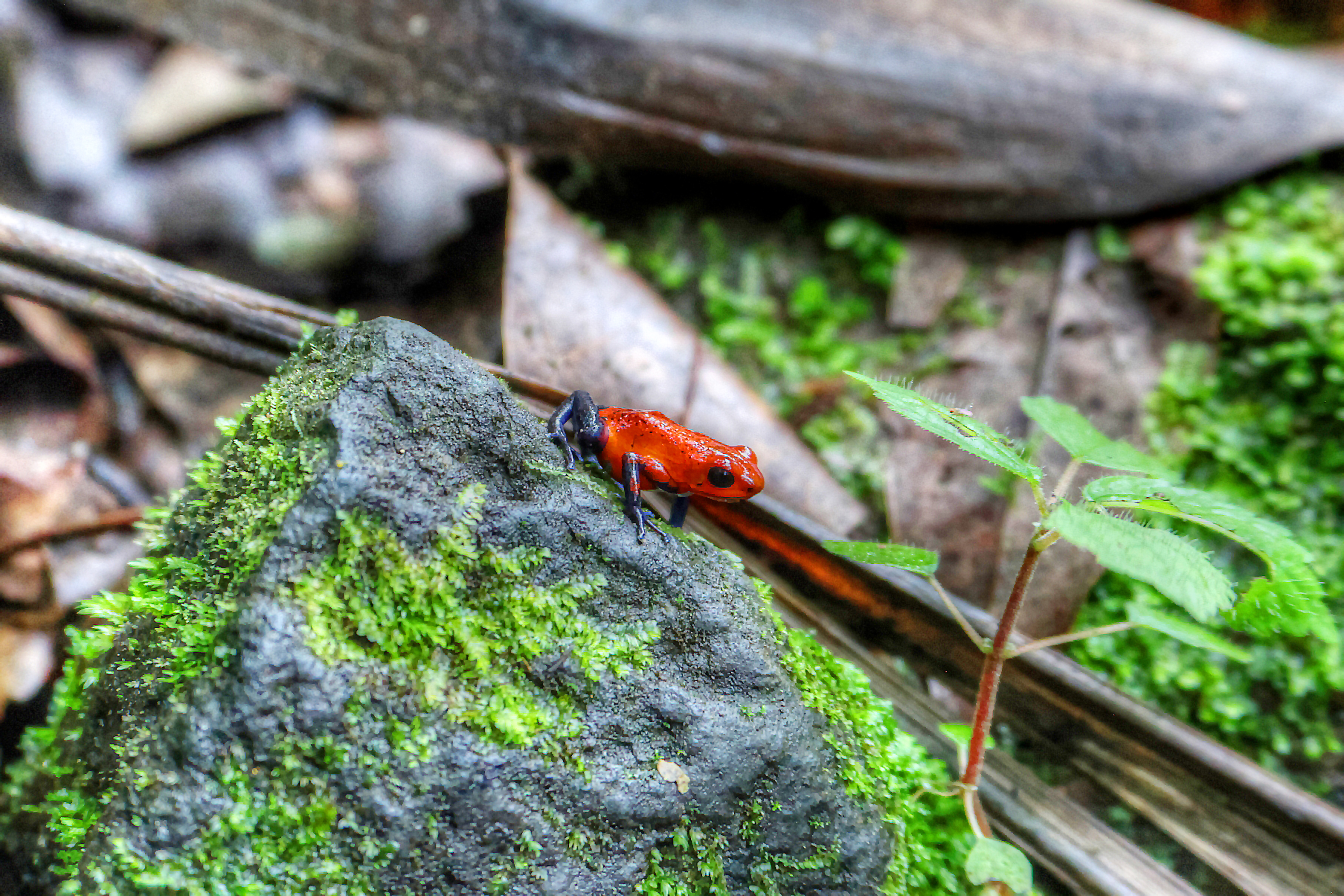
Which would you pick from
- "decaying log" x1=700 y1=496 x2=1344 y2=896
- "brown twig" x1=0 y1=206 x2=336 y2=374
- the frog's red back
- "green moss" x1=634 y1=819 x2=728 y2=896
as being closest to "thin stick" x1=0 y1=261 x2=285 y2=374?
"brown twig" x1=0 y1=206 x2=336 y2=374

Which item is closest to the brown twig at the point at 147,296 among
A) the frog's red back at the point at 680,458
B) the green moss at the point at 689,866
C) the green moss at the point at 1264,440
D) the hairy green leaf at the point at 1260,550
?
the frog's red back at the point at 680,458

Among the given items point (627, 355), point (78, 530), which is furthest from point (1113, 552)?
point (78, 530)

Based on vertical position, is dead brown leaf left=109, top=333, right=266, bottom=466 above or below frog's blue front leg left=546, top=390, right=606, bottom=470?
below

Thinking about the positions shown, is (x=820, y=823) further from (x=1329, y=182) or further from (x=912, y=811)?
(x=1329, y=182)

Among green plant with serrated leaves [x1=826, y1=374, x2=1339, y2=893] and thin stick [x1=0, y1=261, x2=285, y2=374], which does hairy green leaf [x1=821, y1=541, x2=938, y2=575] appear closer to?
green plant with serrated leaves [x1=826, y1=374, x2=1339, y2=893]

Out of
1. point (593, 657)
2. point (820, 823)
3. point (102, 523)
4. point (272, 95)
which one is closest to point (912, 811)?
point (820, 823)

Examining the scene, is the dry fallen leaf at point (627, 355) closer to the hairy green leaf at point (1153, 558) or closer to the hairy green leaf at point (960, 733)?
the hairy green leaf at point (960, 733)
